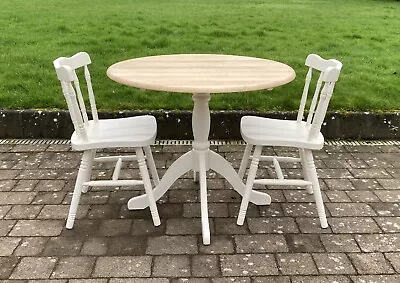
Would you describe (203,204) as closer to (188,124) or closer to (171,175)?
(171,175)

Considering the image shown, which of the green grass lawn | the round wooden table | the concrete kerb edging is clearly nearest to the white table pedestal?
the round wooden table

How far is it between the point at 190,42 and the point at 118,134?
3946mm

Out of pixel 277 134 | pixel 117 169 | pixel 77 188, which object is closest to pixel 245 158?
pixel 277 134

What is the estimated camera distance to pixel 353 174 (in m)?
3.95

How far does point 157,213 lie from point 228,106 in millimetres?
2047

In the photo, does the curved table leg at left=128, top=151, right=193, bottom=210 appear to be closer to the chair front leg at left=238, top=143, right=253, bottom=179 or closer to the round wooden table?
the round wooden table

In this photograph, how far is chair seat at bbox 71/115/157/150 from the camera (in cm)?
302

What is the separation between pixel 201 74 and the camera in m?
3.00

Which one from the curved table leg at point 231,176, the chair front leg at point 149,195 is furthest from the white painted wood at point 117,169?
the curved table leg at point 231,176

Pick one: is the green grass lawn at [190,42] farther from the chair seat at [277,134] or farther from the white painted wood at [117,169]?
the chair seat at [277,134]

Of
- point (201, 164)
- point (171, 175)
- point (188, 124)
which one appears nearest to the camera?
point (201, 164)

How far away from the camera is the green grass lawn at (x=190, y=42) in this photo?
5070 millimetres

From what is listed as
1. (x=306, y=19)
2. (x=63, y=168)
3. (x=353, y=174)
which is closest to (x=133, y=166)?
(x=63, y=168)

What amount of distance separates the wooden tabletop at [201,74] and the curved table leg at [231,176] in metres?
0.59
